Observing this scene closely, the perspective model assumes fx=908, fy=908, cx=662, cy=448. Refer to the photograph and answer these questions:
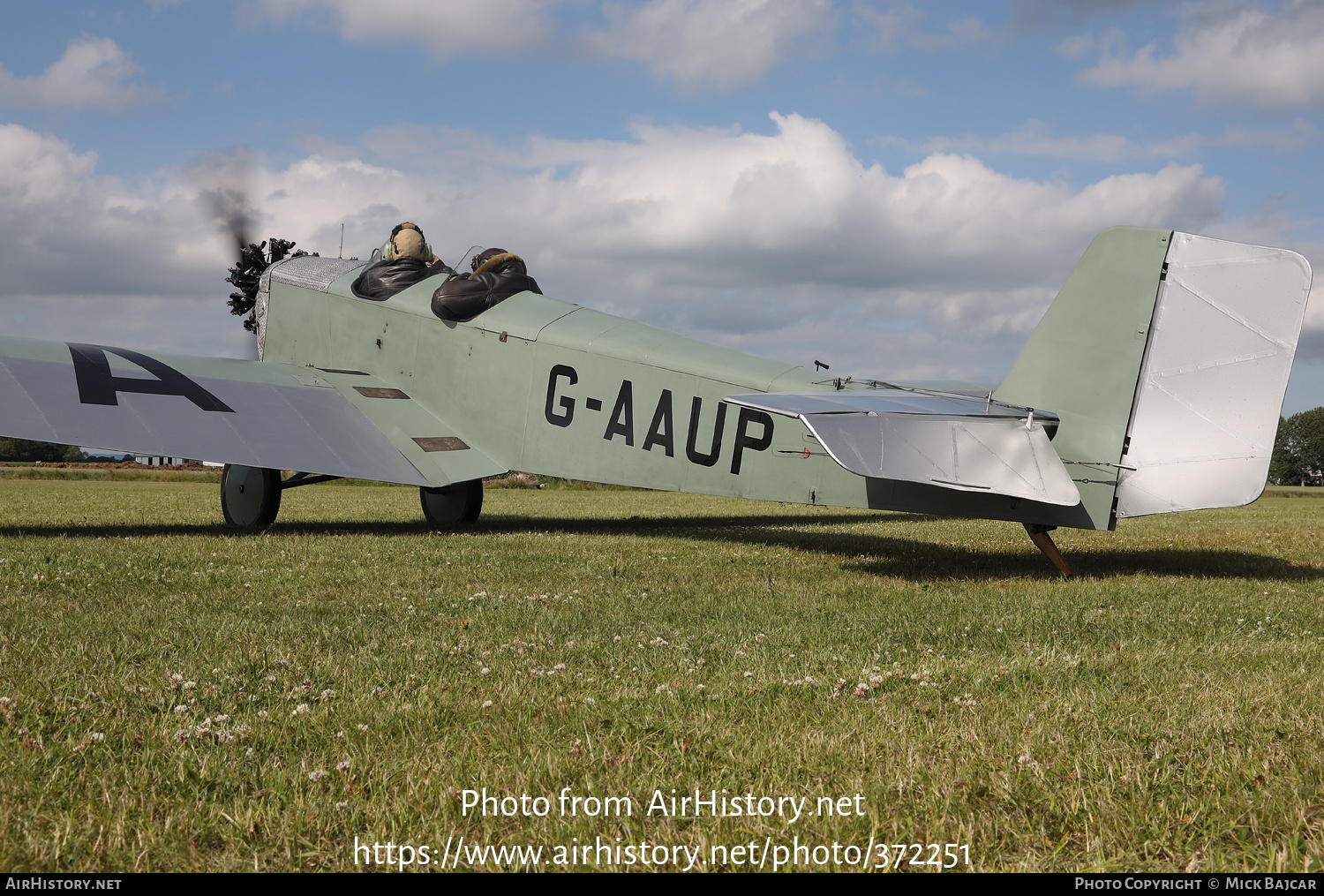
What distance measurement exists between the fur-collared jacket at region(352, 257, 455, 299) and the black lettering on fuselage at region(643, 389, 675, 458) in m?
4.23

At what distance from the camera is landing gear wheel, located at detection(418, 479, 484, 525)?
39.7 ft

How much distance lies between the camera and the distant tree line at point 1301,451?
95688 millimetres

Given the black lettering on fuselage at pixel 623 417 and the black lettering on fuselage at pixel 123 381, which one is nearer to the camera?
the black lettering on fuselage at pixel 123 381

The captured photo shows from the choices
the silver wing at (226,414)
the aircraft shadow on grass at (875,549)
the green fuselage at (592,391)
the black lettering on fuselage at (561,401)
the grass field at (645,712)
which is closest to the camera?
the grass field at (645,712)

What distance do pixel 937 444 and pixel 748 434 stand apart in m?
2.84

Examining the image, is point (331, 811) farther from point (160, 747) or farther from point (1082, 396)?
point (1082, 396)

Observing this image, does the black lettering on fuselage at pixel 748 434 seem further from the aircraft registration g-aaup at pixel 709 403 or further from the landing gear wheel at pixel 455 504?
the landing gear wheel at pixel 455 504

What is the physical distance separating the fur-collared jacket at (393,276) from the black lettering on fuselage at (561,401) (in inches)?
105

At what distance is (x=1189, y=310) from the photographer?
6922mm

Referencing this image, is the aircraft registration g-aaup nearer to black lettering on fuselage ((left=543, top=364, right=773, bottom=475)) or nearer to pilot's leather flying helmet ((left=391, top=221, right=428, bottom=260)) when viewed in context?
black lettering on fuselage ((left=543, top=364, right=773, bottom=475))

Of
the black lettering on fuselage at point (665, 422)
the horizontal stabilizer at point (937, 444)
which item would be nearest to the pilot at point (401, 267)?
the black lettering on fuselage at point (665, 422)

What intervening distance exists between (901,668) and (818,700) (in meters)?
0.68

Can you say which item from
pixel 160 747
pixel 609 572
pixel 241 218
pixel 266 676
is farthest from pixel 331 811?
pixel 241 218

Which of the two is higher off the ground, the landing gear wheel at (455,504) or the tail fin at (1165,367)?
the tail fin at (1165,367)
